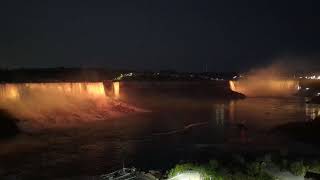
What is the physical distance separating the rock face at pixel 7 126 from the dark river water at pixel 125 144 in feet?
4.89

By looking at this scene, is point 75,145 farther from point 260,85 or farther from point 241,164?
point 260,85

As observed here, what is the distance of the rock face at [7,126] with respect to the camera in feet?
116

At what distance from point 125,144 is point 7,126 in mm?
13362

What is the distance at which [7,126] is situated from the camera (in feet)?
121

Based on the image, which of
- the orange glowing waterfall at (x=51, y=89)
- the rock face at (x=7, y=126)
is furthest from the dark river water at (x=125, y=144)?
the orange glowing waterfall at (x=51, y=89)

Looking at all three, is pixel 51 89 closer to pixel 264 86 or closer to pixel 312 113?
pixel 312 113

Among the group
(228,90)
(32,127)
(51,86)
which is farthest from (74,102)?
(228,90)

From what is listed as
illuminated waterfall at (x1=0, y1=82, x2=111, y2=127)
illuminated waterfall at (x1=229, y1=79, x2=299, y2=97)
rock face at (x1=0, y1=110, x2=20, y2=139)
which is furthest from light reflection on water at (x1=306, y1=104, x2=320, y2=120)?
illuminated waterfall at (x1=229, y1=79, x2=299, y2=97)

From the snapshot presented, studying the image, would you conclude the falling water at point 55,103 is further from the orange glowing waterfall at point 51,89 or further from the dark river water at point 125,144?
the dark river water at point 125,144

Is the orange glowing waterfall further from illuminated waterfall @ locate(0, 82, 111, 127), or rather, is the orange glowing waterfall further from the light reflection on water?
the light reflection on water

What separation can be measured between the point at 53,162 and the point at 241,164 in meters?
11.6

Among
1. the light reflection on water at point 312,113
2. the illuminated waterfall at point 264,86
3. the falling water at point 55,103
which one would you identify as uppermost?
the illuminated waterfall at point 264,86

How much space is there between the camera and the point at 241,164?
15258 mm

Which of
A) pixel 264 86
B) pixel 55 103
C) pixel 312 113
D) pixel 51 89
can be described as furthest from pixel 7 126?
pixel 264 86
